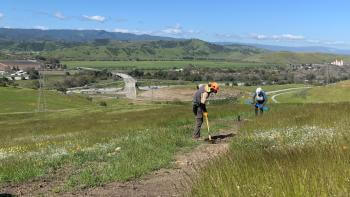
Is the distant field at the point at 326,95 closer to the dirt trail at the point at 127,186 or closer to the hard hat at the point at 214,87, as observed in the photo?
the hard hat at the point at 214,87

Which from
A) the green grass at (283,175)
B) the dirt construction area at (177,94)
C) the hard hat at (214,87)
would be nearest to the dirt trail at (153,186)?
the green grass at (283,175)

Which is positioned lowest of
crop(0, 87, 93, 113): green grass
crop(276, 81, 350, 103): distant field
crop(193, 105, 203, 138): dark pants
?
crop(0, 87, 93, 113): green grass

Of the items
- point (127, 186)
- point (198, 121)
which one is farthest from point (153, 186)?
point (198, 121)

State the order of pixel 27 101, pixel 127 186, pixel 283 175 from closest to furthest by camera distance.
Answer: pixel 283 175
pixel 127 186
pixel 27 101

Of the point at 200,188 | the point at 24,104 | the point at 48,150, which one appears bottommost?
the point at 24,104

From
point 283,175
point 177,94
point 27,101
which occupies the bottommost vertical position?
point 177,94

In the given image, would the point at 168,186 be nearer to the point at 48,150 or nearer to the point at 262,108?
the point at 48,150

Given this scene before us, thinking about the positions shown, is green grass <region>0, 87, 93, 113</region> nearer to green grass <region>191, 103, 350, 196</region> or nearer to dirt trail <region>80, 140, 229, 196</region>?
dirt trail <region>80, 140, 229, 196</region>

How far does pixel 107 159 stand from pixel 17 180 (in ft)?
9.72

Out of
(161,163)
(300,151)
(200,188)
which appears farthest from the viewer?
(161,163)

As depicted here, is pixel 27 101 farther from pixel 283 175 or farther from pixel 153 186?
pixel 283 175

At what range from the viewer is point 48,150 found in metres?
16.7

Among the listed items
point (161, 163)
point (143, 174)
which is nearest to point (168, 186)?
point (143, 174)

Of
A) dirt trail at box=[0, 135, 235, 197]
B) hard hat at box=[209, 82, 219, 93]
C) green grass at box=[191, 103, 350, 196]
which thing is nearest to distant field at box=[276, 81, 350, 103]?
hard hat at box=[209, 82, 219, 93]
